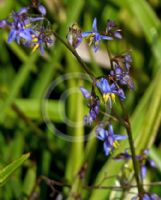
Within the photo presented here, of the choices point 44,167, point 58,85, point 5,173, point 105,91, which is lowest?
point 44,167

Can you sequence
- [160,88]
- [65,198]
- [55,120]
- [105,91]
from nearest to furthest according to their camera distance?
[105,91] < [65,198] < [160,88] < [55,120]

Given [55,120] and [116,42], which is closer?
[55,120]

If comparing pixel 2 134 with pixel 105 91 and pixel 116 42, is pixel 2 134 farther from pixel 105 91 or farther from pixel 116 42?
pixel 105 91

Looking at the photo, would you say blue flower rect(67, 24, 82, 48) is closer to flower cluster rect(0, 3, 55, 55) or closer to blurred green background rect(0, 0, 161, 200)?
flower cluster rect(0, 3, 55, 55)

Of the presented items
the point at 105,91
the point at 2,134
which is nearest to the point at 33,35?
the point at 105,91

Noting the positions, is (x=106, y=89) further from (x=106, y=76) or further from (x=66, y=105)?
(x=66, y=105)

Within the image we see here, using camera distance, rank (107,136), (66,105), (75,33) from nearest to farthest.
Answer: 1. (75,33)
2. (107,136)
3. (66,105)

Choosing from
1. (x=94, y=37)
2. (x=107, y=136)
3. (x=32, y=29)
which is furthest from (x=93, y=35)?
(x=107, y=136)
